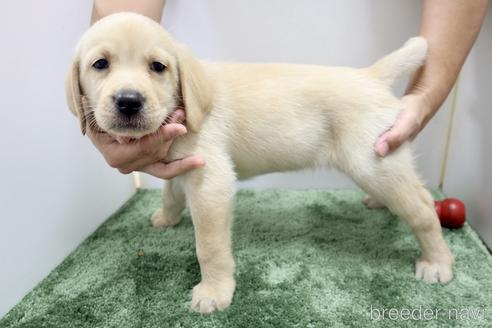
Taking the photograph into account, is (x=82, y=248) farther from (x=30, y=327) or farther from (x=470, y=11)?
(x=470, y=11)

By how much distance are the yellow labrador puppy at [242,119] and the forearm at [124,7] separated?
0.44m

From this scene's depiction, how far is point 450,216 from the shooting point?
210cm

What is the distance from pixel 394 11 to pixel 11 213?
83.8 inches

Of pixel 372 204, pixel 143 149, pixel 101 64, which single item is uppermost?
pixel 101 64

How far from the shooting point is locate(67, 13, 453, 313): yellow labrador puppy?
141 centimetres

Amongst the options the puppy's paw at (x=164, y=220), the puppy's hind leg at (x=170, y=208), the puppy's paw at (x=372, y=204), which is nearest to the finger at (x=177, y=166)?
the puppy's hind leg at (x=170, y=208)

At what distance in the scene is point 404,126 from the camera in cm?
160

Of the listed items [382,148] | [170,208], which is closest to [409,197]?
[382,148]

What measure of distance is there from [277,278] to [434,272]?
651 millimetres

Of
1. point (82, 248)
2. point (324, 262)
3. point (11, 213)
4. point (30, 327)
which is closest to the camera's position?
point (30, 327)

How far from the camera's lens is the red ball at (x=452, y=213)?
2088 mm

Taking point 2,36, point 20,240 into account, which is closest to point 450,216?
point 20,240

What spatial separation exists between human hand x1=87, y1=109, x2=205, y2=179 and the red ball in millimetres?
1331

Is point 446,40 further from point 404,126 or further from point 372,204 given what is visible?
point 372,204
